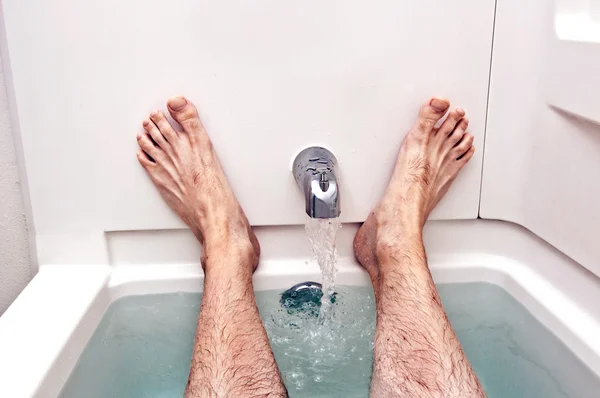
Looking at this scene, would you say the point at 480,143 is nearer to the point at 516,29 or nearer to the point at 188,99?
the point at 516,29

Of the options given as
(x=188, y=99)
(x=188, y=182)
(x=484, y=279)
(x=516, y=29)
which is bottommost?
(x=484, y=279)

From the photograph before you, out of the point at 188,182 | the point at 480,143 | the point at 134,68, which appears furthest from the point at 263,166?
the point at 480,143

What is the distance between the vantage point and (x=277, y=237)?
1.05m

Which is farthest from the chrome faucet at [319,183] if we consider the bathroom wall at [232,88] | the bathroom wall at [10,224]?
the bathroom wall at [10,224]

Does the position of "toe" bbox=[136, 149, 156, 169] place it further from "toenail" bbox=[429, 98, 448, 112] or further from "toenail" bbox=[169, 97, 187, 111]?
"toenail" bbox=[429, 98, 448, 112]

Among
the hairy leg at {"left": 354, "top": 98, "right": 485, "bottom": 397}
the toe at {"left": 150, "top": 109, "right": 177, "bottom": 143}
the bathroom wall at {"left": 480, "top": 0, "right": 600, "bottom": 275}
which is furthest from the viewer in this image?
the toe at {"left": 150, "top": 109, "right": 177, "bottom": 143}

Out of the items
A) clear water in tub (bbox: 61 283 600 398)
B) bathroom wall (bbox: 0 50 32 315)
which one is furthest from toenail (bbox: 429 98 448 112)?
bathroom wall (bbox: 0 50 32 315)

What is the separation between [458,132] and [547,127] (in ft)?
0.47

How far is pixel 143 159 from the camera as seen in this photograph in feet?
3.20

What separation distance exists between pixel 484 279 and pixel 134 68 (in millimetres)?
702

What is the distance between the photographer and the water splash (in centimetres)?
100

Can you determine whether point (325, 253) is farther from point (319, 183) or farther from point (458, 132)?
point (458, 132)

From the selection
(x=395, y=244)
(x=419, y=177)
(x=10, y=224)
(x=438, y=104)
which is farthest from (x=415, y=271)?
(x=10, y=224)

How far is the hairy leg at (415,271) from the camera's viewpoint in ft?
2.48
